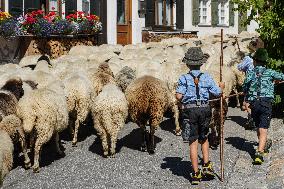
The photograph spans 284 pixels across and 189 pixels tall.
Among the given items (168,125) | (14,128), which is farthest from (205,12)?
(14,128)

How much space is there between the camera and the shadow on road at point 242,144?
9383mm

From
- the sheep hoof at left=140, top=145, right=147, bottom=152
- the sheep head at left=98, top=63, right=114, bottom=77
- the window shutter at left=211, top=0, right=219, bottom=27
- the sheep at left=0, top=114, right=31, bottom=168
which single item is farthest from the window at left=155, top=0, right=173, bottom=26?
the sheep at left=0, top=114, right=31, bottom=168

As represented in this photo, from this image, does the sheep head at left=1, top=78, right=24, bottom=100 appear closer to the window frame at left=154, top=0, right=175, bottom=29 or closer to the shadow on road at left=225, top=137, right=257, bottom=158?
the shadow on road at left=225, top=137, right=257, bottom=158

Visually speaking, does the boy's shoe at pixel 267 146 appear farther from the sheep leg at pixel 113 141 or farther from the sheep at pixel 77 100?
the sheep at pixel 77 100

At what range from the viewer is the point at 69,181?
7797mm

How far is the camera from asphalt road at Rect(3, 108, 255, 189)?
7.63m

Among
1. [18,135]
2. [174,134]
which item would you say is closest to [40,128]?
[18,135]

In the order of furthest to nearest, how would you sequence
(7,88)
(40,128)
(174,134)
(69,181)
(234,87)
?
(234,87), (174,134), (7,88), (40,128), (69,181)

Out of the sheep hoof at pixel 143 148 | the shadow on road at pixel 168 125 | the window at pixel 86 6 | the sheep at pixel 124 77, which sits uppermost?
the window at pixel 86 6

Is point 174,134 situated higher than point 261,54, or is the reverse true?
point 261,54

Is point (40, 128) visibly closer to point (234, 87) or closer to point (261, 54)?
point (261, 54)

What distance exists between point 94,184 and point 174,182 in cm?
122

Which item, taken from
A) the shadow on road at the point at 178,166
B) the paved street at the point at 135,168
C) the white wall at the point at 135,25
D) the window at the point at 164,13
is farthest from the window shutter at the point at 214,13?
the shadow on road at the point at 178,166

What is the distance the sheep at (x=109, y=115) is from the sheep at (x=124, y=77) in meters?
2.51
